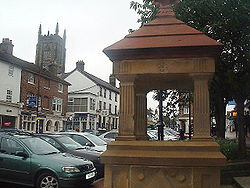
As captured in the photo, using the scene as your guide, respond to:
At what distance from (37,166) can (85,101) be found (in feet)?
138

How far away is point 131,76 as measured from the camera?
17.5 feet

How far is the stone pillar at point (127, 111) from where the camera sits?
5.23 meters

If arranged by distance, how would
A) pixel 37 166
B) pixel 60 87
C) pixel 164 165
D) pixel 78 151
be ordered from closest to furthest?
pixel 164 165
pixel 37 166
pixel 78 151
pixel 60 87

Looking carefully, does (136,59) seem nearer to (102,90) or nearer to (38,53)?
(102,90)

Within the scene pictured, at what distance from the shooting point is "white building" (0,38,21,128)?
3069 cm

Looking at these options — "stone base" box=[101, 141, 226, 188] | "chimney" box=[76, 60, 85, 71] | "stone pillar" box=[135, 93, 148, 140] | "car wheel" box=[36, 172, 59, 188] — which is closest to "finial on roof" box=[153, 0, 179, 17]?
"stone pillar" box=[135, 93, 148, 140]

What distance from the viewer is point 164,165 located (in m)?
4.84

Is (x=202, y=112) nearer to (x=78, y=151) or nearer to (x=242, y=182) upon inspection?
(x=242, y=182)

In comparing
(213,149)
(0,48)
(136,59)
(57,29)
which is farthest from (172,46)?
(57,29)

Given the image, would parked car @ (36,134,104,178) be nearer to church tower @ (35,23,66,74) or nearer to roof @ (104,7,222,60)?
roof @ (104,7,222,60)

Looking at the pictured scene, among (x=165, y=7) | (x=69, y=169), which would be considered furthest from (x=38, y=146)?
(x=165, y=7)

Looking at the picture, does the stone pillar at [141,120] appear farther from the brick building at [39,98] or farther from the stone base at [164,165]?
the brick building at [39,98]

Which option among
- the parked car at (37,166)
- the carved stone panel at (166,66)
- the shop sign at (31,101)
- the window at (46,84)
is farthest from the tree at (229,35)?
the window at (46,84)

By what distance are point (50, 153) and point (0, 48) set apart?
31154mm
